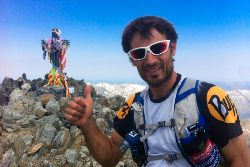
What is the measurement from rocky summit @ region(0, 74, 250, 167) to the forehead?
10.6m

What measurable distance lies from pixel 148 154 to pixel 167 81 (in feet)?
4.30

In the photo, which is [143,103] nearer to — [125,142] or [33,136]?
→ [125,142]

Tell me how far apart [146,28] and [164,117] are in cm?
167

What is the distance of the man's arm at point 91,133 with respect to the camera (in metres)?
5.50

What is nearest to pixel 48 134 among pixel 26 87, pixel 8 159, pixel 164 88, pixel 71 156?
pixel 71 156

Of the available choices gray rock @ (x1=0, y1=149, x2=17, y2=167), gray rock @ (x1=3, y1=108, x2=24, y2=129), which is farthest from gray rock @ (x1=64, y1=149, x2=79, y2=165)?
gray rock @ (x1=3, y1=108, x2=24, y2=129)

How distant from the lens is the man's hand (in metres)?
5.46

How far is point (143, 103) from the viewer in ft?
19.2

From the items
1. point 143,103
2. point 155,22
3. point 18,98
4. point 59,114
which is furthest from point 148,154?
point 18,98

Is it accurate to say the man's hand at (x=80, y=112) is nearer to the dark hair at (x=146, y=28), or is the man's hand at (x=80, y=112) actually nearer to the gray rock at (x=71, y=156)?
the dark hair at (x=146, y=28)

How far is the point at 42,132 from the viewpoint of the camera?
19188 mm

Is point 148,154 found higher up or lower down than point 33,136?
higher up

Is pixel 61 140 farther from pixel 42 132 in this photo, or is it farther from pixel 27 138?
pixel 27 138

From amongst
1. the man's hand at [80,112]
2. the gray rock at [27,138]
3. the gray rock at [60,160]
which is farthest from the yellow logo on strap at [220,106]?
the gray rock at [27,138]
